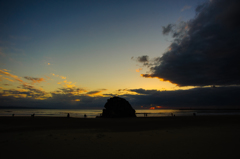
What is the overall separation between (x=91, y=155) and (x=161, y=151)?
12.8ft

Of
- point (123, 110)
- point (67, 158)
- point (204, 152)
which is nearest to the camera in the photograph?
point (67, 158)

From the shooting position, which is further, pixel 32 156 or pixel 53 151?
pixel 53 151

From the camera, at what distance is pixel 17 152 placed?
7.46m

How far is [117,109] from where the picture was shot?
1866 inches

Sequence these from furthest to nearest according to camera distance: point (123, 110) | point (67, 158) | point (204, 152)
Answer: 1. point (123, 110)
2. point (204, 152)
3. point (67, 158)

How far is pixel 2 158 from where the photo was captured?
A: 21.9 ft

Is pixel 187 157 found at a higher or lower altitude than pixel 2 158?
lower

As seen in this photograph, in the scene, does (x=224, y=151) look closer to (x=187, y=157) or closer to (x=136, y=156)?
(x=187, y=157)

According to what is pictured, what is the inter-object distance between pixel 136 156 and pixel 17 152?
21.7 feet

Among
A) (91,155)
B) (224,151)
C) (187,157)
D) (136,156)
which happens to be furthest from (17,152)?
(224,151)

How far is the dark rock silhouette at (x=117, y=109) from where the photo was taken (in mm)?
46334

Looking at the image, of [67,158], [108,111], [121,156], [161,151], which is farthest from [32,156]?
[108,111]

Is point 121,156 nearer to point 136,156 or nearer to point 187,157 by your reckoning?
point 136,156

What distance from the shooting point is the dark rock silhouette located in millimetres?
46334
